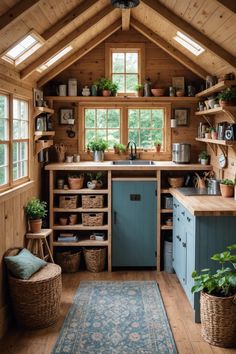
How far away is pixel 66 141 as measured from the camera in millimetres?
6109

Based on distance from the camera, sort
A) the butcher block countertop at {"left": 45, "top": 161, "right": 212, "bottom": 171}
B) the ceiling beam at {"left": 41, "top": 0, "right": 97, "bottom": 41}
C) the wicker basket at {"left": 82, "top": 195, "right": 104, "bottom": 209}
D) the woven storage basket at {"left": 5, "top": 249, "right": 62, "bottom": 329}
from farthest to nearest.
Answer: the wicker basket at {"left": 82, "top": 195, "right": 104, "bottom": 209} → the butcher block countertop at {"left": 45, "top": 161, "right": 212, "bottom": 171} → the ceiling beam at {"left": 41, "top": 0, "right": 97, "bottom": 41} → the woven storage basket at {"left": 5, "top": 249, "right": 62, "bottom": 329}

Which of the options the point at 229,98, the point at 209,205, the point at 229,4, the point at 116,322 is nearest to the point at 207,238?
the point at 209,205

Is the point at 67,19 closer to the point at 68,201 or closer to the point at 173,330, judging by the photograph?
the point at 68,201

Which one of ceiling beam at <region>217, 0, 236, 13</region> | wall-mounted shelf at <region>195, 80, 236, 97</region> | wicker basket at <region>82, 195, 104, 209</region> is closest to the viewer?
ceiling beam at <region>217, 0, 236, 13</region>

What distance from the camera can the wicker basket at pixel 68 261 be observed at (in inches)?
216

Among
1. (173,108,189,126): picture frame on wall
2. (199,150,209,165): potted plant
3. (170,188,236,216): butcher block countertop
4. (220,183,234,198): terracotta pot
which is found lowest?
(170,188,236,216): butcher block countertop

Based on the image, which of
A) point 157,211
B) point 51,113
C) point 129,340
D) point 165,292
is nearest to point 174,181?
point 157,211

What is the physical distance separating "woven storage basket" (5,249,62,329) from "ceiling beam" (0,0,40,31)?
216cm

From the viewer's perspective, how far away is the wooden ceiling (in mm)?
3678

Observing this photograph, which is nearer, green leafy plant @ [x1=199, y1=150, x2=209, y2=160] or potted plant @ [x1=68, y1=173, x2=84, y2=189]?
potted plant @ [x1=68, y1=173, x2=84, y2=189]

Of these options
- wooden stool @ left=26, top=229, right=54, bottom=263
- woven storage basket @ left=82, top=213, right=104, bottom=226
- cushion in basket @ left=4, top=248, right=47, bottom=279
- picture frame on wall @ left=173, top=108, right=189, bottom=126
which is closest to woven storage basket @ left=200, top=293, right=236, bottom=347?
cushion in basket @ left=4, top=248, right=47, bottom=279

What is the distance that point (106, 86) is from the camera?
5824 mm

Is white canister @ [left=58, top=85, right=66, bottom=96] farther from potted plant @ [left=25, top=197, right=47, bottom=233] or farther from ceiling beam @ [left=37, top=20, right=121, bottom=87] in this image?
potted plant @ [left=25, top=197, right=47, bottom=233]

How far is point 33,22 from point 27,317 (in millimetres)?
2655
